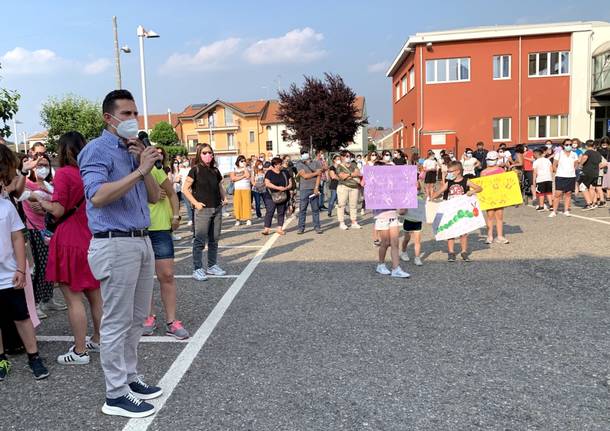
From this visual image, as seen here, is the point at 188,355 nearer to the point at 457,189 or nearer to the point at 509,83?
the point at 457,189

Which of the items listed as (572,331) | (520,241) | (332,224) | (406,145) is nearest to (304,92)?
(406,145)

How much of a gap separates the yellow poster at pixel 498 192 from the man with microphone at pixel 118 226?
23.4 feet

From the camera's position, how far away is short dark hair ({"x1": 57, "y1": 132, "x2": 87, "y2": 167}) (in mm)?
4047

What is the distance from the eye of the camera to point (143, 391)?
3439mm

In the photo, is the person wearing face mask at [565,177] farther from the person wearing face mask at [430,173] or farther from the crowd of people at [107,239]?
the crowd of people at [107,239]

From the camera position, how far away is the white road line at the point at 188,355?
10.3 feet

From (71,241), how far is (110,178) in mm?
1347

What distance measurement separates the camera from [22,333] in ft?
12.9

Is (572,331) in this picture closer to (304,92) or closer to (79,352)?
(79,352)

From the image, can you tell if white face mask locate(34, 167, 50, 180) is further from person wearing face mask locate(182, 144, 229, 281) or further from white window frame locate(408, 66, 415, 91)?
white window frame locate(408, 66, 415, 91)

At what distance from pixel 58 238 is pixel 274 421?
7.71ft

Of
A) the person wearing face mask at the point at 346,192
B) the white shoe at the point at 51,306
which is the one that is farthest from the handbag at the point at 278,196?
the white shoe at the point at 51,306

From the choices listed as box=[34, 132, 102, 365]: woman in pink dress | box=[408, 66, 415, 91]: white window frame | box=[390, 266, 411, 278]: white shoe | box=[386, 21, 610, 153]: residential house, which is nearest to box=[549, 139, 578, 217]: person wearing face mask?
box=[390, 266, 411, 278]: white shoe

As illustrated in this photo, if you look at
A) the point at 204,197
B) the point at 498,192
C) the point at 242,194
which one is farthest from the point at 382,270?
the point at 242,194
